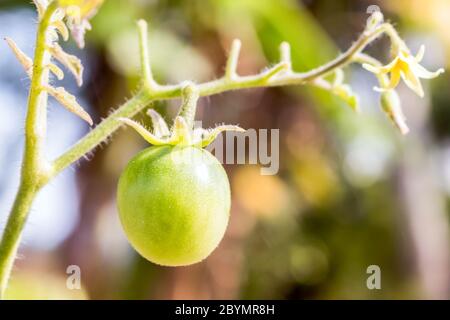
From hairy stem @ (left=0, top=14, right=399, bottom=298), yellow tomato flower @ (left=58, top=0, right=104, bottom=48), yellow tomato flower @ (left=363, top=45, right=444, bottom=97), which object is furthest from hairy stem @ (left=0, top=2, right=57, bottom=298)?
yellow tomato flower @ (left=363, top=45, right=444, bottom=97)

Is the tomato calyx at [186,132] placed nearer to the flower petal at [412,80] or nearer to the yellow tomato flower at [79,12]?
the yellow tomato flower at [79,12]

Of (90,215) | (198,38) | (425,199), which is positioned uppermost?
(198,38)

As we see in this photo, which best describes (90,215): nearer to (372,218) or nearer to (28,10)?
(28,10)

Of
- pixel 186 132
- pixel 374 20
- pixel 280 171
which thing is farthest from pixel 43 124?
pixel 280 171

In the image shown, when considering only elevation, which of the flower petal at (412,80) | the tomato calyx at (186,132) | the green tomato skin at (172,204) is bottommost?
the green tomato skin at (172,204)

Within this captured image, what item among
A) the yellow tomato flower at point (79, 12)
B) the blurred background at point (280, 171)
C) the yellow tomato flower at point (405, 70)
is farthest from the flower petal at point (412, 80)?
the blurred background at point (280, 171)
